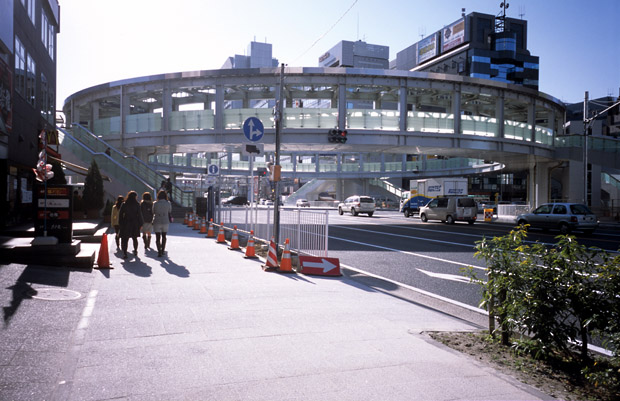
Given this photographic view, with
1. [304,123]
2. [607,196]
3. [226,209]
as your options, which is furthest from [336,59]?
[226,209]

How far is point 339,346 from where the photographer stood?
504 cm

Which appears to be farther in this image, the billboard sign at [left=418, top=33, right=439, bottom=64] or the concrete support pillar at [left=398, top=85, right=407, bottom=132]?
the billboard sign at [left=418, top=33, right=439, bottom=64]

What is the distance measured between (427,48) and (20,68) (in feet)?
343

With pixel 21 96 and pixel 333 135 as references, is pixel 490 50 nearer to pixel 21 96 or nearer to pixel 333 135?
pixel 333 135

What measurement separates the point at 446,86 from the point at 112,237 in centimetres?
2275

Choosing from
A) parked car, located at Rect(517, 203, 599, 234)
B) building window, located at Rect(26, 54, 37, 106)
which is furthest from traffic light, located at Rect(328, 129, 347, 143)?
building window, located at Rect(26, 54, 37, 106)

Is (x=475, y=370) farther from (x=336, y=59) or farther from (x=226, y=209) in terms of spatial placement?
(x=336, y=59)

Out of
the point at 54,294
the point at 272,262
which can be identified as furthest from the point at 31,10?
the point at 54,294

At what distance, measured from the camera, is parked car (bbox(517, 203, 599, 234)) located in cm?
2191

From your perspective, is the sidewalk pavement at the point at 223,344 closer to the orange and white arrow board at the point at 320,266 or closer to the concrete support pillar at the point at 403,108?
the orange and white arrow board at the point at 320,266

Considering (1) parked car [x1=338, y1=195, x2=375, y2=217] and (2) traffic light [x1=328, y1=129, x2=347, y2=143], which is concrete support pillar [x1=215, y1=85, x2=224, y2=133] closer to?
(2) traffic light [x1=328, y1=129, x2=347, y2=143]

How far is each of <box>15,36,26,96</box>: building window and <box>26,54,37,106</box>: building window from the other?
75cm

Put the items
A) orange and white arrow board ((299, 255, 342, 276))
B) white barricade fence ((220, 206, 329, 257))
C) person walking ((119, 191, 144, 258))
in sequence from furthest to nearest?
person walking ((119, 191, 144, 258)), white barricade fence ((220, 206, 329, 257)), orange and white arrow board ((299, 255, 342, 276))

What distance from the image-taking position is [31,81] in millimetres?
19359
